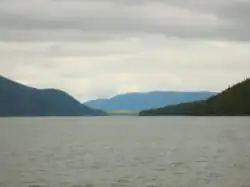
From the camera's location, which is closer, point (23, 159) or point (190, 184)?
point (190, 184)

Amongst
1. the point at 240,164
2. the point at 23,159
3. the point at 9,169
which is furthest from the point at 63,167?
the point at 240,164

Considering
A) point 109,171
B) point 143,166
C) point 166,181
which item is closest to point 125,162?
point 143,166

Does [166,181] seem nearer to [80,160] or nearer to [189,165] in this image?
[189,165]

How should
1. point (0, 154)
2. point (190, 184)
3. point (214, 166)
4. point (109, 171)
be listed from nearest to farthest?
point (190, 184)
point (109, 171)
point (214, 166)
point (0, 154)

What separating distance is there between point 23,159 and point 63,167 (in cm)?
1707

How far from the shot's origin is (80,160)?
319 feet

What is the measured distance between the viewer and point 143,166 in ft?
282

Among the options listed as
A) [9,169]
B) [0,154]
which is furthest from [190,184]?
[0,154]

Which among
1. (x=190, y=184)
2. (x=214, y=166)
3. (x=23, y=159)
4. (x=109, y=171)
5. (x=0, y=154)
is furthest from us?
(x=0, y=154)

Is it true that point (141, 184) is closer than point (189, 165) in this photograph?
Yes

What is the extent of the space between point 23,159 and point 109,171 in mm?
Answer: 24908

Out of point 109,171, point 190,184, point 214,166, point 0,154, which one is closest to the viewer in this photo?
point 190,184

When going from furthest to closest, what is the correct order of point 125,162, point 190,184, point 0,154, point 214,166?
point 0,154 < point 125,162 < point 214,166 < point 190,184

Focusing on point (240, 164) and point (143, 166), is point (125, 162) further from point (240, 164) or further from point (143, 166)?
point (240, 164)
